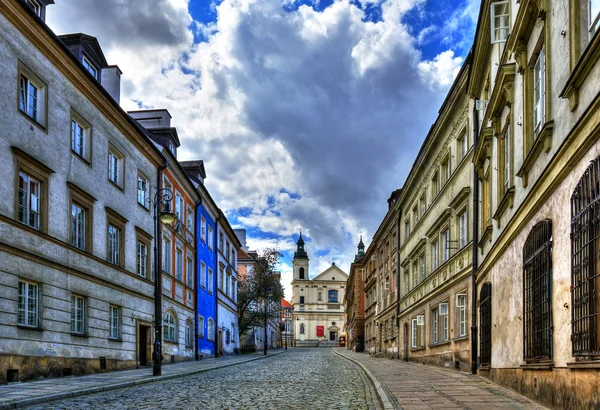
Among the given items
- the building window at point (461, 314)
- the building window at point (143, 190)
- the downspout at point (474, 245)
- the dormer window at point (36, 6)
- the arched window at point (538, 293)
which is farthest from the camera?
the building window at point (143, 190)

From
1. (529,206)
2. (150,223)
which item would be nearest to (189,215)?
(150,223)

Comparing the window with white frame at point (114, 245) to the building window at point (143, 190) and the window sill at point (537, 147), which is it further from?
the window sill at point (537, 147)

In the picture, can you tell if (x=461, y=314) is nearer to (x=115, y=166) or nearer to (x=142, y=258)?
(x=142, y=258)

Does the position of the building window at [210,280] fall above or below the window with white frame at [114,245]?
below

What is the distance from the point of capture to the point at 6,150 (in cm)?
1515

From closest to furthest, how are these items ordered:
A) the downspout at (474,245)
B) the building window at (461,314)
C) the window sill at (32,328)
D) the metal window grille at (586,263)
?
the metal window grille at (586,263) → the window sill at (32,328) → the downspout at (474,245) → the building window at (461,314)

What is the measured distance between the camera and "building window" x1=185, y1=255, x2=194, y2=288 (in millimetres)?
33700

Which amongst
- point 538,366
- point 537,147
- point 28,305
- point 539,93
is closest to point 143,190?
point 28,305

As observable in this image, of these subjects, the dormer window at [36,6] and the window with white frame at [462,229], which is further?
the window with white frame at [462,229]

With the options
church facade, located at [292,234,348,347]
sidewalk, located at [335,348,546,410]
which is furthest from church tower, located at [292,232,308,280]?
sidewalk, located at [335,348,546,410]

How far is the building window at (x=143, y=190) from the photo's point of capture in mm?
26031

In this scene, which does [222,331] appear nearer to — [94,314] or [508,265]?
[94,314]

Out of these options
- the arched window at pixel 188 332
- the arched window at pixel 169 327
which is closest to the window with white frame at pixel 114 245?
the arched window at pixel 169 327

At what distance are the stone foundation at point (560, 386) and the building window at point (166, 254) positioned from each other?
19.8 m
